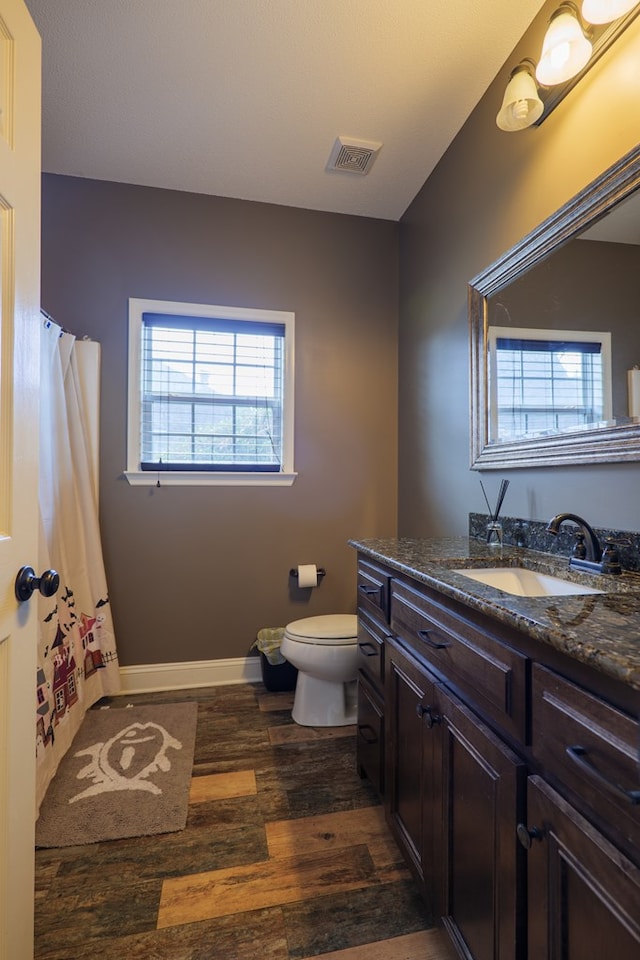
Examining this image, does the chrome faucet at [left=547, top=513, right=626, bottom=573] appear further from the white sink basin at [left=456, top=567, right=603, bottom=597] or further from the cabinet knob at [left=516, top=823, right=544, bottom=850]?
the cabinet knob at [left=516, top=823, right=544, bottom=850]

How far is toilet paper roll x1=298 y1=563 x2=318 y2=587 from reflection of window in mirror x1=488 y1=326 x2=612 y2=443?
1.28 meters

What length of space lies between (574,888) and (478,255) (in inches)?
78.4

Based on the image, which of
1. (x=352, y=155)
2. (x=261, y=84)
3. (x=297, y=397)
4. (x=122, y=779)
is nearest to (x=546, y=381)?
(x=297, y=397)

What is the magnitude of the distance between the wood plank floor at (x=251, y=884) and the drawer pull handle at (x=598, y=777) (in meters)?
0.87

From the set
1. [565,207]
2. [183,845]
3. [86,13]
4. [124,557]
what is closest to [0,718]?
[183,845]

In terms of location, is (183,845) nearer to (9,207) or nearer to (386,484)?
(9,207)

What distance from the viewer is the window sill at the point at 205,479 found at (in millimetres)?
2486

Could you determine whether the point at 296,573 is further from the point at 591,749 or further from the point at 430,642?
the point at 591,749

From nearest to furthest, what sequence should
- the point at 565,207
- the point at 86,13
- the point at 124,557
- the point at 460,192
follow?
1. the point at 565,207
2. the point at 86,13
3. the point at 460,192
4. the point at 124,557

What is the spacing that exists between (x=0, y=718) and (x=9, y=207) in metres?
0.99

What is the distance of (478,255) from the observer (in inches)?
75.0

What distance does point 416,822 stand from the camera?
3.91 ft

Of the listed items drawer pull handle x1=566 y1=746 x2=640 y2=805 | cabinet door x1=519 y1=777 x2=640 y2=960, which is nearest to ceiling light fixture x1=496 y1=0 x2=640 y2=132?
drawer pull handle x1=566 y1=746 x2=640 y2=805

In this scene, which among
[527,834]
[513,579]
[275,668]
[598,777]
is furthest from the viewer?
[275,668]
